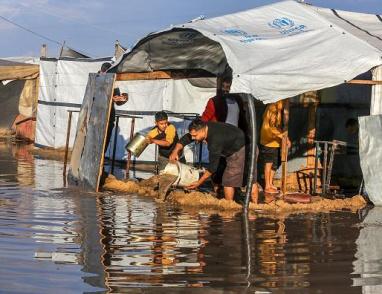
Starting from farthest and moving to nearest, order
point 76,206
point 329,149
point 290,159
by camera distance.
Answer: point 290,159, point 329,149, point 76,206

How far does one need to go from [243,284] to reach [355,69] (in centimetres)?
604

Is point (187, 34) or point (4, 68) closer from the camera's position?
point (187, 34)

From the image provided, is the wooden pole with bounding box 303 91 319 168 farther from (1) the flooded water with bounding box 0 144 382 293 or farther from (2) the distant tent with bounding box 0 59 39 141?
(2) the distant tent with bounding box 0 59 39 141

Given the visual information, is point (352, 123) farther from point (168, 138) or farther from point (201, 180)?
point (201, 180)

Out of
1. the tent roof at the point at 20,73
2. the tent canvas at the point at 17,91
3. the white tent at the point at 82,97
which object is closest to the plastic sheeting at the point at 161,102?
the white tent at the point at 82,97

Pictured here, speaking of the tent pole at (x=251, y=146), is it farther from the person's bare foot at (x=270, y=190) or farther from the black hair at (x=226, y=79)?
the black hair at (x=226, y=79)

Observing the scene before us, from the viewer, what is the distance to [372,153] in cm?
1196

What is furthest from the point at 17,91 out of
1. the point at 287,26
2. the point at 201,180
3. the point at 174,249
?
the point at 174,249

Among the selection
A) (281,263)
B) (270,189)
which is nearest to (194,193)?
(270,189)

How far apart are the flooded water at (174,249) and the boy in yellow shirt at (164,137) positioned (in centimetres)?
135

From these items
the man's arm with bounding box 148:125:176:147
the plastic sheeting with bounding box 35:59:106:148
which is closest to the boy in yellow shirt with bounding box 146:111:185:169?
the man's arm with bounding box 148:125:176:147

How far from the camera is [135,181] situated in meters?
13.8

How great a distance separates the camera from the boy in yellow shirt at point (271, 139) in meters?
12.6

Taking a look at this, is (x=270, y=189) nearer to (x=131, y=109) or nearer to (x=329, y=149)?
(x=329, y=149)
